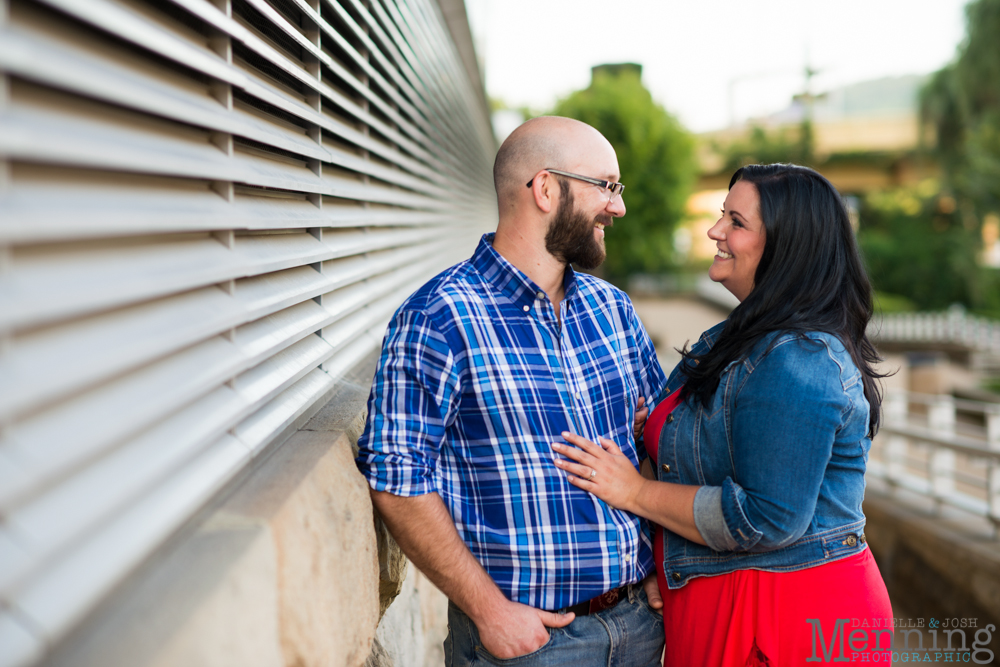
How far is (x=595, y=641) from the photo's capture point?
1907 millimetres

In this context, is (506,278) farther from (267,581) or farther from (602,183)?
(267,581)

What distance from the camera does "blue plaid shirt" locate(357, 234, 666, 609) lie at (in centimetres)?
174

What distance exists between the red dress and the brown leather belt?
0.25 m

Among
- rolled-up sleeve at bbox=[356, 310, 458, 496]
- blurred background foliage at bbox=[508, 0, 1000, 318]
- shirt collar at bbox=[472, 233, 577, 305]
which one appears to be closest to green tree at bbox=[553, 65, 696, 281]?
blurred background foliage at bbox=[508, 0, 1000, 318]

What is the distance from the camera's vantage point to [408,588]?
2861 mm

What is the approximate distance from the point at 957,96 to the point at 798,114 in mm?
16027

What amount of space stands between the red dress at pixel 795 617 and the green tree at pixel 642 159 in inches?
578

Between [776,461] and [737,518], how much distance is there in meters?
0.18

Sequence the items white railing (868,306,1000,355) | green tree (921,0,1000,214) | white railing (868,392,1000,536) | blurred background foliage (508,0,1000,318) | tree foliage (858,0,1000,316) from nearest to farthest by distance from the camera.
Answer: white railing (868,392,1000,536), blurred background foliage (508,0,1000,318), white railing (868,306,1000,355), green tree (921,0,1000,214), tree foliage (858,0,1000,316)

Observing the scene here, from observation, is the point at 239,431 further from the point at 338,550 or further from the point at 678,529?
the point at 678,529

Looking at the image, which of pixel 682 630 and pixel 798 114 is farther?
pixel 798 114

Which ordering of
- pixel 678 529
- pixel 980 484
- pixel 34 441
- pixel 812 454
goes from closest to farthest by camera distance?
1. pixel 34 441
2. pixel 812 454
3. pixel 678 529
4. pixel 980 484

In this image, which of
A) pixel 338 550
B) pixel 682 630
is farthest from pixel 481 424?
pixel 682 630

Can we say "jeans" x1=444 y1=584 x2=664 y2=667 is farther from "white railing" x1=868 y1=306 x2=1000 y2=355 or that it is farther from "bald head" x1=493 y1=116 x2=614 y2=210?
"white railing" x1=868 y1=306 x2=1000 y2=355
